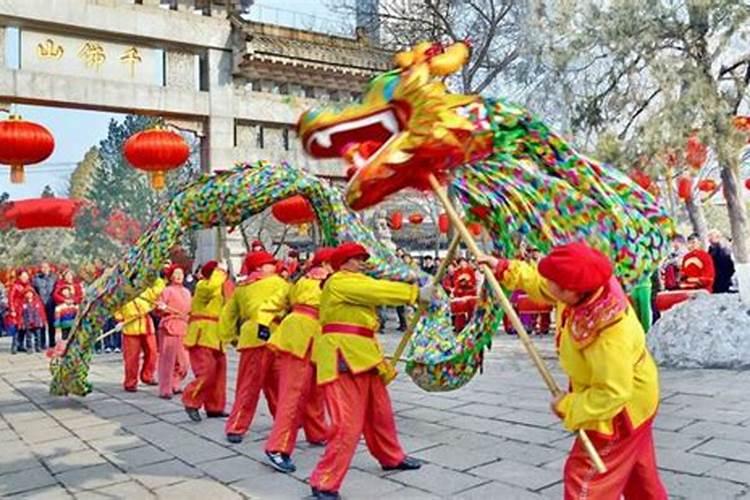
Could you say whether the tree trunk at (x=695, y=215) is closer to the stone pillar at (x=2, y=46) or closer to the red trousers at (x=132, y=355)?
the red trousers at (x=132, y=355)

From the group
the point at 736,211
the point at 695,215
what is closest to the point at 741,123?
the point at 736,211

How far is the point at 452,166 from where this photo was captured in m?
3.48

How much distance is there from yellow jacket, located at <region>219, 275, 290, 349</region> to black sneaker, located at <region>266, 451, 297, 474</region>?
3.23 feet

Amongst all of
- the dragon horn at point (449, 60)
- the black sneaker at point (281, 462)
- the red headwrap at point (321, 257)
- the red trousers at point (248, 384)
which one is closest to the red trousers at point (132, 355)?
the red trousers at point (248, 384)

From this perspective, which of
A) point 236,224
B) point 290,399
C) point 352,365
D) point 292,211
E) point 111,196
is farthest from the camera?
point 111,196

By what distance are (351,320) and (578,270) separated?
190cm

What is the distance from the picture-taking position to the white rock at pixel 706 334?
25.6 feet

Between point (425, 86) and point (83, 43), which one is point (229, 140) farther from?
point (425, 86)

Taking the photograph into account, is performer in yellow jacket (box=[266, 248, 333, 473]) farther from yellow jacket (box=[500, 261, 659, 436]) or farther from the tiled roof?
the tiled roof

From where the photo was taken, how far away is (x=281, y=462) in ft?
15.3

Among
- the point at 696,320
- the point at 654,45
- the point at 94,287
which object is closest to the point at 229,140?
the point at 94,287

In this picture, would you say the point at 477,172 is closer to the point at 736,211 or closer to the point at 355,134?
the point at 355,134

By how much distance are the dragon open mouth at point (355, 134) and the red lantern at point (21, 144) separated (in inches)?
273

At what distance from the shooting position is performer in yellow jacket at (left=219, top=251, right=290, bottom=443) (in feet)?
17.9
